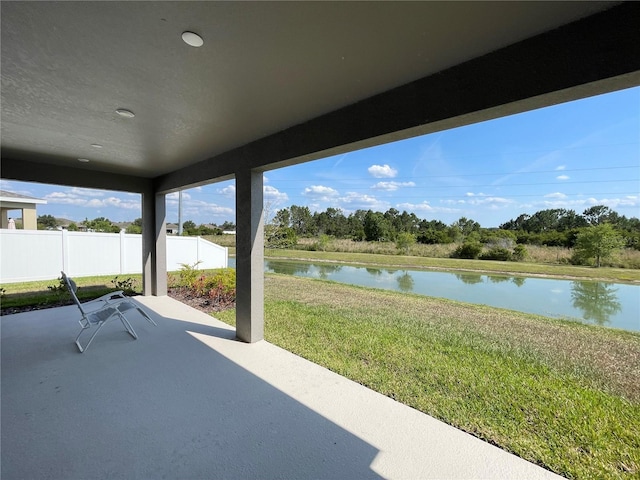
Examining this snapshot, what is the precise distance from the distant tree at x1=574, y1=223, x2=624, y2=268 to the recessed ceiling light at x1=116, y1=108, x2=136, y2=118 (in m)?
17.2

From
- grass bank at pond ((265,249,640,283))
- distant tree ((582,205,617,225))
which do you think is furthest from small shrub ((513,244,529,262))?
distant tree ((582,205,617,225))

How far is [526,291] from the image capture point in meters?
8.95

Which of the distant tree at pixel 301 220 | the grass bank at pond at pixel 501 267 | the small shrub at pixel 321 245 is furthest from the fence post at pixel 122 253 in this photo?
the distant tree at pixel 301 220

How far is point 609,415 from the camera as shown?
88.9 inches

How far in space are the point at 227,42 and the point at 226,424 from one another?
253 cm

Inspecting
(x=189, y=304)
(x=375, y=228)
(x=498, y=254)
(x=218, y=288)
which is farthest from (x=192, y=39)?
(x=375, y=228)

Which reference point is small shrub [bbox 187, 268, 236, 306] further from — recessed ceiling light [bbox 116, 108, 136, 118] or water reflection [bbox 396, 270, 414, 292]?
water reflection [bbox 396, 270, 414, 292]

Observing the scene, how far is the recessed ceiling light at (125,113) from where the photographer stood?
2529 mm

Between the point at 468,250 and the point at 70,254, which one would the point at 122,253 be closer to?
the point at 70,254

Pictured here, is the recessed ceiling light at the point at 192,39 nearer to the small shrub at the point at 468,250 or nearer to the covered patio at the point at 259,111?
the covered patio at the point at 259,111

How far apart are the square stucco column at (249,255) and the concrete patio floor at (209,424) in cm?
44

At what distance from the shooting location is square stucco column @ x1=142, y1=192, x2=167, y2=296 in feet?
19.3

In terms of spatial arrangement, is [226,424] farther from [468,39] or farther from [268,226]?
[268,226]

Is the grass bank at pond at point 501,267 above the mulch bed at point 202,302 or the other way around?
the other way around
